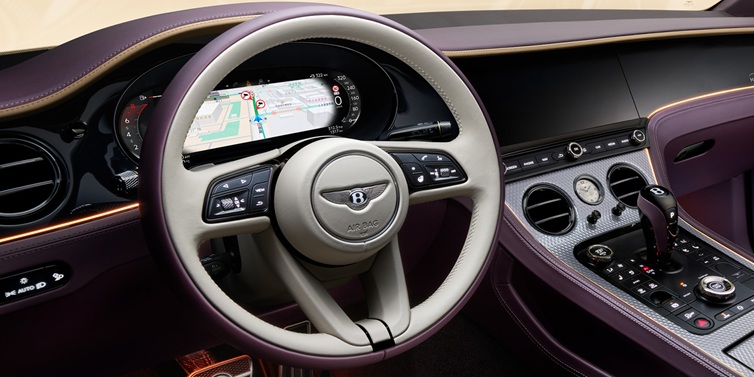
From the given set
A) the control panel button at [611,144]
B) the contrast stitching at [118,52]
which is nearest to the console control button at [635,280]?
the control panel button at [611,144]

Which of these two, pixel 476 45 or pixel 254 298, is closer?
pixel 254 298

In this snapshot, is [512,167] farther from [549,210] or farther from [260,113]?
[260,113]

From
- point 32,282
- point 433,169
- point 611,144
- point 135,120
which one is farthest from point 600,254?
point 32,282

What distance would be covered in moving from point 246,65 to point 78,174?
0.29 metres

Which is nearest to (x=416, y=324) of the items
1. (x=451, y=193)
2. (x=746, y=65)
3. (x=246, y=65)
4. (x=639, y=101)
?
(x=451, y=193)

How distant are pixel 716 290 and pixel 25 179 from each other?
1.12 meters

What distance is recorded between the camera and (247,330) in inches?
27.7

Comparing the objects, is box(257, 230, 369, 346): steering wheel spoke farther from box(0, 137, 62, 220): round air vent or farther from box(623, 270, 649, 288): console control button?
box(623, 270, 649, 288): console control button

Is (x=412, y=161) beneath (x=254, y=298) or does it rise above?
above

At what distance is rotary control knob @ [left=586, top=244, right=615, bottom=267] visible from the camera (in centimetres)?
115

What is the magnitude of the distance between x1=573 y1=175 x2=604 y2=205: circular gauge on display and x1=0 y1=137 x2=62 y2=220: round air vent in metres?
0.97

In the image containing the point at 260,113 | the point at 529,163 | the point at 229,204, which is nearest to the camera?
the point at 229,204

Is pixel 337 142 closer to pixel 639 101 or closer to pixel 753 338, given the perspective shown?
pixel 753 338

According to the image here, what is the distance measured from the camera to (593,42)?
1.36 m
